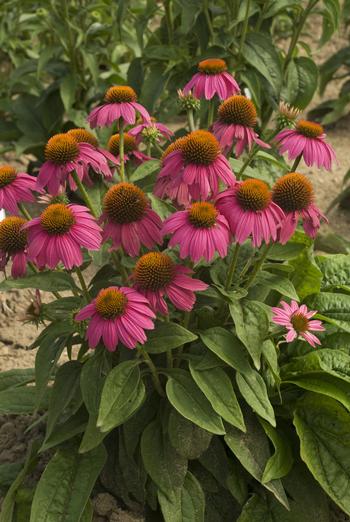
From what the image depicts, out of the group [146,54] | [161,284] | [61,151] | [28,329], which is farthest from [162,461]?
[146,54]

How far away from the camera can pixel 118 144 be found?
98.1 inches

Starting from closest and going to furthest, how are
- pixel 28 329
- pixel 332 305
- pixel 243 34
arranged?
pixel 332 305
pixel 243 34
pixel 28 329

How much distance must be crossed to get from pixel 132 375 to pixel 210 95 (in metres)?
0.90

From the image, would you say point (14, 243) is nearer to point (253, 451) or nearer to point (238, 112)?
point (238, 112)

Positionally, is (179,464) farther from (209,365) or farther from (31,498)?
(31,498)

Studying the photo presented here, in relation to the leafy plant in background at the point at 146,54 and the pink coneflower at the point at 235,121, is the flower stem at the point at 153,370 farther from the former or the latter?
the leafy plant in background at the point at 146,54

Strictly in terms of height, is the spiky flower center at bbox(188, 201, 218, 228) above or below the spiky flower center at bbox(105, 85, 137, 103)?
below

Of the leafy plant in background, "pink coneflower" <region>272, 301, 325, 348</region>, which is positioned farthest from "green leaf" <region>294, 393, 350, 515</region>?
the leafy plant in background

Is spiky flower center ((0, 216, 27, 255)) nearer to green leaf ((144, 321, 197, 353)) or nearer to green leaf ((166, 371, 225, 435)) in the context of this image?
green leaf ((144, 321, 197, 353))

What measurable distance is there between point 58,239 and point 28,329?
1.75 m

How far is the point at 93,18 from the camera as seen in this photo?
15.6 ft

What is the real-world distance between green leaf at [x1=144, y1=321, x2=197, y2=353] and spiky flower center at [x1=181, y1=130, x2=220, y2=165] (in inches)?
18.7

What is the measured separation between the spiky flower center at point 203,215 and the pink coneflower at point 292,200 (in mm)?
231

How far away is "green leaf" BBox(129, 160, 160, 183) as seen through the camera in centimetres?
242
